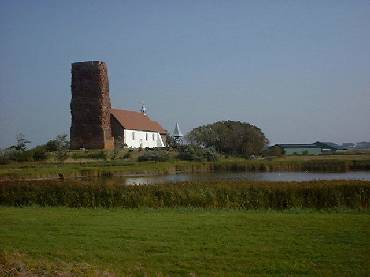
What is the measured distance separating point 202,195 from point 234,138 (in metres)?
57.7

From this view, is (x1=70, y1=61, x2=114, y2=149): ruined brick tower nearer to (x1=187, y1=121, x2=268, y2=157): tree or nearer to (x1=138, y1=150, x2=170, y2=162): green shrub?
(x1=138, y1=150, x2=170, y2=162): green shrub

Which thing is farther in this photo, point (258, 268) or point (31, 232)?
point (31, 232)

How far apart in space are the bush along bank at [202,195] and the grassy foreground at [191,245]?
390 centimetres

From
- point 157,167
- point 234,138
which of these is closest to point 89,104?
point 157,167

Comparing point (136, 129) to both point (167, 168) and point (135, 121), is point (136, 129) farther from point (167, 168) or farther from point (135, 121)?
point (167, 168)

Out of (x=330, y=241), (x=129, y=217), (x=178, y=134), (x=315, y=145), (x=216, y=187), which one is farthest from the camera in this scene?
(x=315, y=145)

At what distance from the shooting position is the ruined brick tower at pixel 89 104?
58987mm

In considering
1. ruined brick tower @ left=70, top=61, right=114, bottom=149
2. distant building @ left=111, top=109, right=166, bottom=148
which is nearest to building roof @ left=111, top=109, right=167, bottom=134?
distant building @ left=111, top=109, right=166, bottom=148

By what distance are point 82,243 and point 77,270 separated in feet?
8.57

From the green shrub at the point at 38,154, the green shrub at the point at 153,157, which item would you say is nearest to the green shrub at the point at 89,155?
the green shrub at the point at 38,154

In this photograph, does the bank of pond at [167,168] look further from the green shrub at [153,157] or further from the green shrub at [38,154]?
the green shrub at [153,157]

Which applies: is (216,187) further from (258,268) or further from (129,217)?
(258,268)

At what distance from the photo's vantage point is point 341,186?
1669cm

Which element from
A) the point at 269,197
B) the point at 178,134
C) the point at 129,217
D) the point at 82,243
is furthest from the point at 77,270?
the point at 178,134
